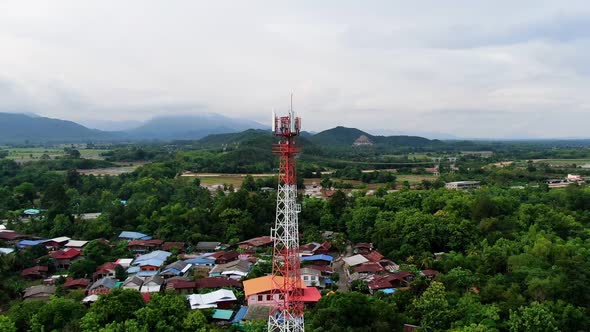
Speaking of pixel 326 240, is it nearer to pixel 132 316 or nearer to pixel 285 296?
pixel 132 316

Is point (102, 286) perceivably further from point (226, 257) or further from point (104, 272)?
point (226, 257)

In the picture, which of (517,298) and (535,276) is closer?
(517,298)

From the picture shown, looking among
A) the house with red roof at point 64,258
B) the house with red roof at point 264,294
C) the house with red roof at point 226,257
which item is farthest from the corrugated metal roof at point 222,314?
the house with red roof at point 64,258

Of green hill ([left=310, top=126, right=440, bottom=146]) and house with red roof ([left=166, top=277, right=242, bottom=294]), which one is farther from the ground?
green hill ([left=310, top=126, right=440, bottom=146])

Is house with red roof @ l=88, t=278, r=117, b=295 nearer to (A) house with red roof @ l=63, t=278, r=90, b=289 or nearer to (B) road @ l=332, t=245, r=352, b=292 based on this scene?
(A) house with red roof @ l=63, t=278, r=90, b=289

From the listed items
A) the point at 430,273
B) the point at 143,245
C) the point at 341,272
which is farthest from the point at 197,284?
the point at 430,273

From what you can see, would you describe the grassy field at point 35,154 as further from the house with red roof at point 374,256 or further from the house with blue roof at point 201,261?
the house with red roof at point 374,256

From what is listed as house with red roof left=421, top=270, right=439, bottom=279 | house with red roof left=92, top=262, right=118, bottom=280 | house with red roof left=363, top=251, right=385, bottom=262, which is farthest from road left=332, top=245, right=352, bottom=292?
house with red roof left=92, top=262, right=118, bottom=280

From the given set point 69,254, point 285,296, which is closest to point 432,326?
point 285,296
